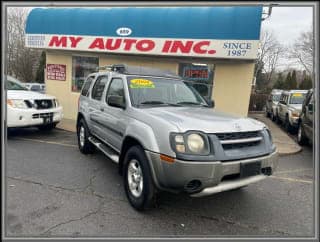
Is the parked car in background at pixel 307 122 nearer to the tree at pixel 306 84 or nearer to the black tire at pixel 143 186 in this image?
the black tire at pixel 143 186

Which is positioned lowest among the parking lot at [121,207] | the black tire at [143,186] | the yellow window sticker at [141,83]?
the parking lot at [121,207]

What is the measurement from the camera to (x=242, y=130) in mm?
3223

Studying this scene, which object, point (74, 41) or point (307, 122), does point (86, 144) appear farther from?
point (307, 122)

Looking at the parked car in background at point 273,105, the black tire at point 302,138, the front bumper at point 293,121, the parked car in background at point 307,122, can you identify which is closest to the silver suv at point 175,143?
A: the parked car in background at point 307,122

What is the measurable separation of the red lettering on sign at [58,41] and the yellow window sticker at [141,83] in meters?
6.94

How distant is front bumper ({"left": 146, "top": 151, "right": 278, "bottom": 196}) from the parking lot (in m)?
0.58

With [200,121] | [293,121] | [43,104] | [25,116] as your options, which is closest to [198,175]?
[200,121]

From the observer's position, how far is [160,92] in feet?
14.2

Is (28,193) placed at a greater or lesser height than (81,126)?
lesser

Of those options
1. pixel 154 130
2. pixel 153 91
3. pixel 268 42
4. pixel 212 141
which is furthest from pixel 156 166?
pixel 268 42

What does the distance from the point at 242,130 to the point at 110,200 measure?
2.12 m

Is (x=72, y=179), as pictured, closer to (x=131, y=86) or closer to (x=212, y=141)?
(x=131, y=86)

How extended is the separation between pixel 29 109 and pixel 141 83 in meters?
4.29

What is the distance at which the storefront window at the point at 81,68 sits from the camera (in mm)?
10594
